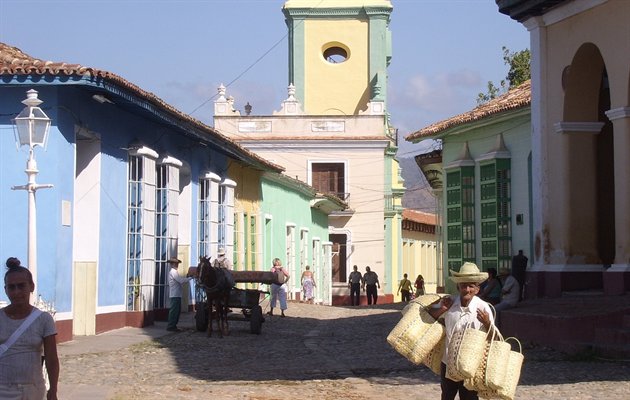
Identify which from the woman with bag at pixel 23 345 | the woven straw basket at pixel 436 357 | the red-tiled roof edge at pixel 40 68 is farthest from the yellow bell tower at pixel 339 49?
the woman with bag at pixel 23 345

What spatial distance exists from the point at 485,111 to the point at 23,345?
64.3ft

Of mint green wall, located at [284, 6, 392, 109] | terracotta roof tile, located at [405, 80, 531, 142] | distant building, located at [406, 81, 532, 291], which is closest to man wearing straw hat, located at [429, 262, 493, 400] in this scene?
terracotta roof tile, located at [405, 80, 531, 142]

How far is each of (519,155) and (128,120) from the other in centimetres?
855

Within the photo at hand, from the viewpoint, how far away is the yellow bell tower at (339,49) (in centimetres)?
4862

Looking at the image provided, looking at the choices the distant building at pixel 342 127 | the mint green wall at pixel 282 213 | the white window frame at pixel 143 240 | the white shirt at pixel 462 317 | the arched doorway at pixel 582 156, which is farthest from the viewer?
the distant building at pixel 342 127

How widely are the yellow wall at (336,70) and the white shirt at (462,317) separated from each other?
132ft

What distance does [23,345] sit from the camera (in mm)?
7051

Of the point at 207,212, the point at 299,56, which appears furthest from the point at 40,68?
the point at 299,56

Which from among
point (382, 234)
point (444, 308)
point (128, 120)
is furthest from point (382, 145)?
point (444, 308)

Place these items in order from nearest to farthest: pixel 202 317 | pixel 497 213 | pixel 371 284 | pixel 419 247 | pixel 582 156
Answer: pixel 582 156 → pixel 202 317 → pixel 497 213 → pixel 371 284 → pixel 419 247

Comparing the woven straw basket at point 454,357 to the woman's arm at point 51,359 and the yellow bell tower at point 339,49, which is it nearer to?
the woman's arm at point 51,359

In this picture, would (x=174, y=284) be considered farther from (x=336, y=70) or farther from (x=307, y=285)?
(x=336, y=70)

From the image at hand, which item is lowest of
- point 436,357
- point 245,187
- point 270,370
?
point 270,370

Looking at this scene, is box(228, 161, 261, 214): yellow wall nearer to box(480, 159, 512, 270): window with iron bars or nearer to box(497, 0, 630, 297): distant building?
box(480, 159, 512, 270): window with iron bars
